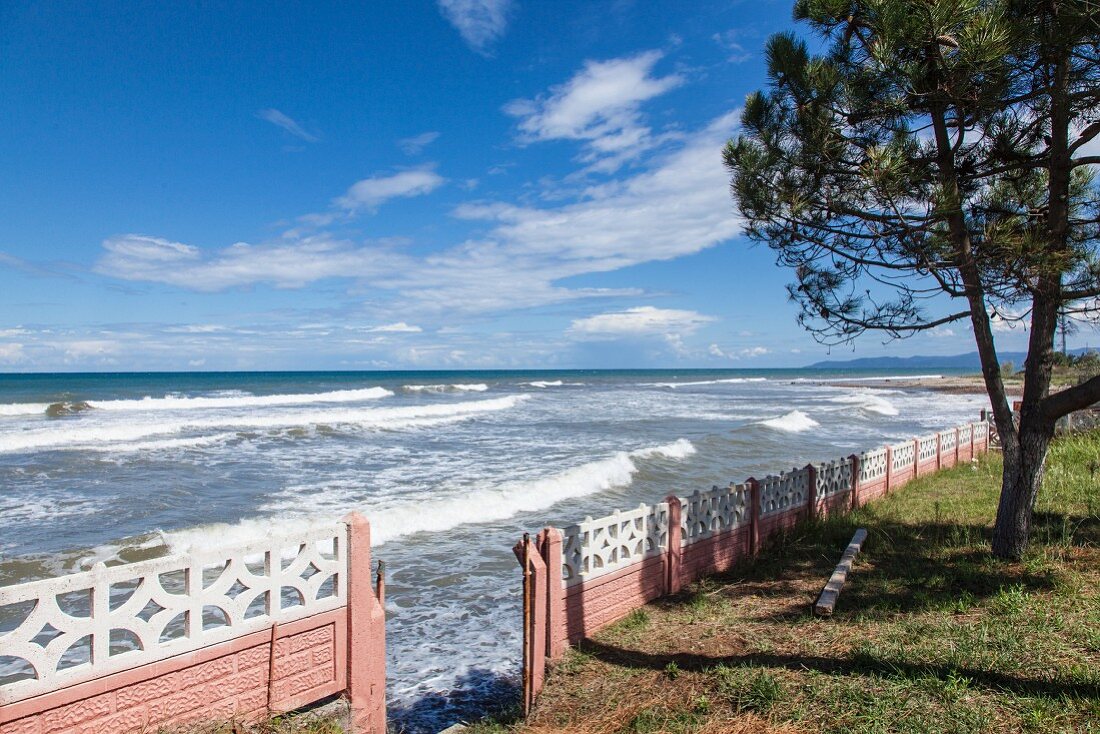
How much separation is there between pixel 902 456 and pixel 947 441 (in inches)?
123

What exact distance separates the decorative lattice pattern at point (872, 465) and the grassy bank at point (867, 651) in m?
2.72

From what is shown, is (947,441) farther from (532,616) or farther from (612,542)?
(532,616)

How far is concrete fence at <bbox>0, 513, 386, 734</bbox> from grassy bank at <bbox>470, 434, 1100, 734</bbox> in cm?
132

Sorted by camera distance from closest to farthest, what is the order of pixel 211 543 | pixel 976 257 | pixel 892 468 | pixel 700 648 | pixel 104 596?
pixel 104 596
pixel 700 648
pixel 976 257
pixel 211 543
pixel 892 468

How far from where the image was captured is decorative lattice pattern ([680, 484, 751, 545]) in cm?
714

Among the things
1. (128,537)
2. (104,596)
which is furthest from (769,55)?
(128,537)

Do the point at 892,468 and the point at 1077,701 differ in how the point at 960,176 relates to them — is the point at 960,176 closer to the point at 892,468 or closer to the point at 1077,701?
the point at 1077,701

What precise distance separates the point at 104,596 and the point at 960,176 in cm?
869

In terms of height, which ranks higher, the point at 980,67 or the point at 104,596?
the point at 980,67

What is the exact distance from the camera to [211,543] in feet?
34.2

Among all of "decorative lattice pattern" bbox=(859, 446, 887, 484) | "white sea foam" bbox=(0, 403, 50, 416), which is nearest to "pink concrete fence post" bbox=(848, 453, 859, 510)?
"decorative lattice pattern" bbox=(859, 446, 887, 484)

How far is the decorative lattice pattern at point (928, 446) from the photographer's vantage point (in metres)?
13.7

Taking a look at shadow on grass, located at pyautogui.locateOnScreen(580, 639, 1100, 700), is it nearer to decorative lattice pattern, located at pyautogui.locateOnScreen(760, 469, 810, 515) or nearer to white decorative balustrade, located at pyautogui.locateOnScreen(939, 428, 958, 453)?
decorative lattice pattern, located at pyautogui.locateOnScreen(760, 469, 810, 515)

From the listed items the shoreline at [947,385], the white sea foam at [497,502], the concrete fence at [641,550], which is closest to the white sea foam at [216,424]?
the white sea foam at [497,502]
